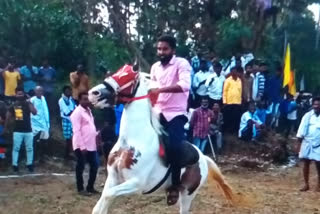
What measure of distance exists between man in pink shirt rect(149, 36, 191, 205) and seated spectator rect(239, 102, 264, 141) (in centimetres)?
975

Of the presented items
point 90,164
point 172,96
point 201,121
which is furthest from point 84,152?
point 201,121

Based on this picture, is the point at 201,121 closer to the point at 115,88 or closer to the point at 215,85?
the point at 215,85

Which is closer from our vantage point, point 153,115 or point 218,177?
point 153,115

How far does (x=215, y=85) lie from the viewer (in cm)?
1680

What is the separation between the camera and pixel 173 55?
24.3 ft

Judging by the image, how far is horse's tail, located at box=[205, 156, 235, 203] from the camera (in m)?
8.50

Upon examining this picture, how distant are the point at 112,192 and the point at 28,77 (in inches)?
389

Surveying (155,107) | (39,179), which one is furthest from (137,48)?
(155,107)

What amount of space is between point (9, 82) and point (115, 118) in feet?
8.33

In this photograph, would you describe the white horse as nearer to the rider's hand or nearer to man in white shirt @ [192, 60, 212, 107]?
the rider's hand

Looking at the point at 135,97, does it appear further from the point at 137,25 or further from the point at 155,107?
the point at 137,25

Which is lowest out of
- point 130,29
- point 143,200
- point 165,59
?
point 143,200

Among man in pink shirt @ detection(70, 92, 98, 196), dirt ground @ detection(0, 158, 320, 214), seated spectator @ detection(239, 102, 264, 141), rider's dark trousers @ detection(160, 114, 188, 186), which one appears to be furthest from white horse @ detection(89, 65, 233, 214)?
seated spectator @ detection(239, 102, 264, 141)

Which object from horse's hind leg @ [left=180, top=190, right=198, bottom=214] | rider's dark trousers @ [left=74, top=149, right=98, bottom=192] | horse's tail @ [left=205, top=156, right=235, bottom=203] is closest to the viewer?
horse's hind leg @ [left=180, top=190, right=198, bottom=214]
